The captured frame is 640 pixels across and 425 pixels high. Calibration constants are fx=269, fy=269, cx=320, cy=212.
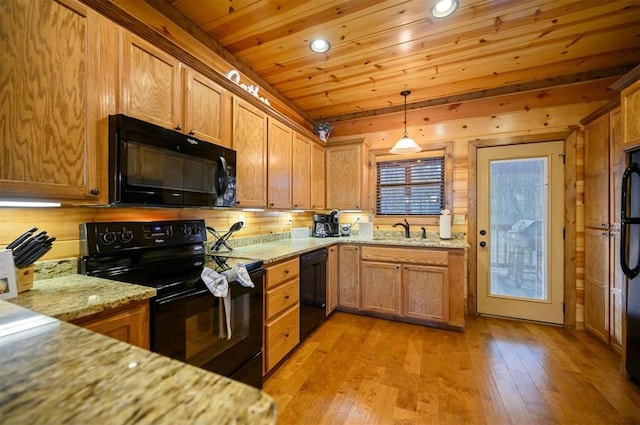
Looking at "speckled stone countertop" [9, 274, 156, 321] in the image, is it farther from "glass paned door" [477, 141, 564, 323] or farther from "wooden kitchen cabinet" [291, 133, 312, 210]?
"glass paned door" [477, 141, 564, 323]

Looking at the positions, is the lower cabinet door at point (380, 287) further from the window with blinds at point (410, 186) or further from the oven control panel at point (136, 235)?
the oven control panel at point (136, 235)

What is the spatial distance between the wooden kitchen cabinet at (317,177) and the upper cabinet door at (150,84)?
1889 mm

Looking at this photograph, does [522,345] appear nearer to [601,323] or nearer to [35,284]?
[601,323]

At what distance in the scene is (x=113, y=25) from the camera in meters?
1.34

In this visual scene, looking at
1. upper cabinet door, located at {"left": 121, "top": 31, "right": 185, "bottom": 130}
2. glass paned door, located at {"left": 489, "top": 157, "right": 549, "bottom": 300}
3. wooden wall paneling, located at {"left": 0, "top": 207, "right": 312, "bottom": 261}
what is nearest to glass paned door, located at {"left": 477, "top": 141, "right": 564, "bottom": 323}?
glass paned door, located at {"left": 489, "top": 157, "right": 549, "bottom": 300}

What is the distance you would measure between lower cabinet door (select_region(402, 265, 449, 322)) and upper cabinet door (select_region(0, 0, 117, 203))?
2.73 m

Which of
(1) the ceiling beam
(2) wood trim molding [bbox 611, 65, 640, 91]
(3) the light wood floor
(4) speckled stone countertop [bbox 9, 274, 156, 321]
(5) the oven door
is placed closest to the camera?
(4) speckled stone countertop [bbox 9, 274, 156, 321]

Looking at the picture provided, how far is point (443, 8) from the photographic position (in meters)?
1.88

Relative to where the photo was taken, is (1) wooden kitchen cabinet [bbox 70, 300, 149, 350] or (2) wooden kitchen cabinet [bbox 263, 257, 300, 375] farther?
(2) wooden kitchen cabinet [bbox 263, 257, 300, 375]

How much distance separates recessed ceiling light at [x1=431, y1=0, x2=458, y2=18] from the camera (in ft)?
6.00

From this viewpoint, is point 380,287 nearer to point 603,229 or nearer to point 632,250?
point 632,250

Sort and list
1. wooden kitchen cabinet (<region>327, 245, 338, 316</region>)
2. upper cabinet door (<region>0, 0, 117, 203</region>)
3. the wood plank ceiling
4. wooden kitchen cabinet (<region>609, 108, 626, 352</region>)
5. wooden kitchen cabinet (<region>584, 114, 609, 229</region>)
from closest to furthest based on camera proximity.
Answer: upper cabinet door (<region>0, 0, 117, 203</region>), the wood plank ceiling, wooden kitchen cabinet (<region>609, 108, 626, 352</region>), wooden kitchen cabinet (<region>584, 114, 609, 229</region>), wooden kitchen cabinet (<region>327, 245, 338, 316</region>)

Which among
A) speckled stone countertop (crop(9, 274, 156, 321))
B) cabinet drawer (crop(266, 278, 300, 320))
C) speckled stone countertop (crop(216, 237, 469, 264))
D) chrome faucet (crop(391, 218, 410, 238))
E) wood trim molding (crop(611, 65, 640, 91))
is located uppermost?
wood trim molding (crop(611, 65, 640, 91))

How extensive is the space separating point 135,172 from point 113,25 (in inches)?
28.7
